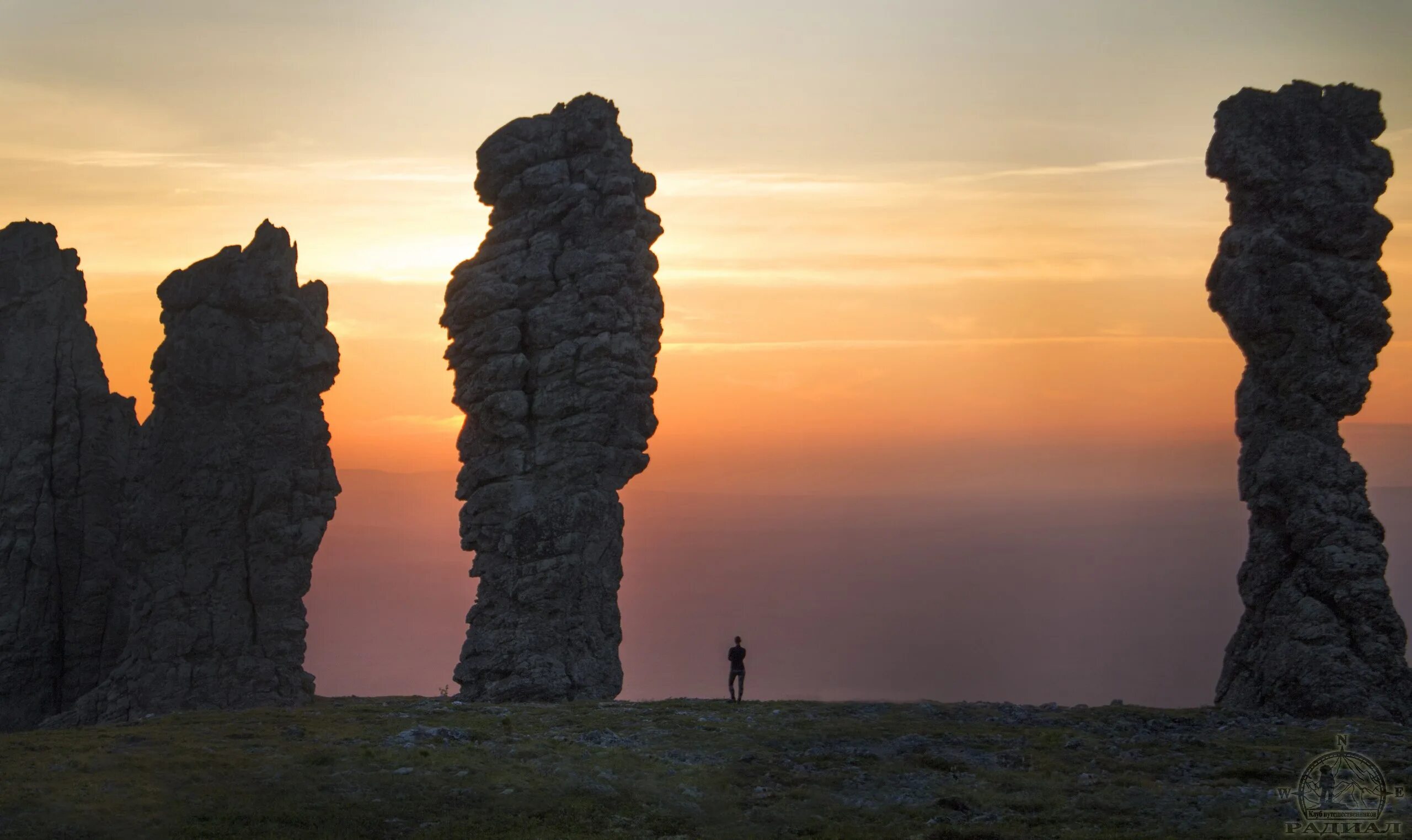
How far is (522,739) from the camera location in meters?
47.9

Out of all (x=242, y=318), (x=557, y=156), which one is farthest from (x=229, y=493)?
(x=557, y=156)

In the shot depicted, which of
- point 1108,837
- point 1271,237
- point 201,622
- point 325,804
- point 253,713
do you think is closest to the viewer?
point 1108,837

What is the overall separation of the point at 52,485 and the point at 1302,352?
1933 inches

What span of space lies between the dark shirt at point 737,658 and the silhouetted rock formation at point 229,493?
1759 cm

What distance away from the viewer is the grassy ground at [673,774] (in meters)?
39.4

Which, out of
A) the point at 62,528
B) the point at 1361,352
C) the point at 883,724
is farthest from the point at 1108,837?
the point at 62,528

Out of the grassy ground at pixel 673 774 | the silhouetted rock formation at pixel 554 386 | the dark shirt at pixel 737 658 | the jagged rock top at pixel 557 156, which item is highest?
the jagged rock top at pixel 557 156

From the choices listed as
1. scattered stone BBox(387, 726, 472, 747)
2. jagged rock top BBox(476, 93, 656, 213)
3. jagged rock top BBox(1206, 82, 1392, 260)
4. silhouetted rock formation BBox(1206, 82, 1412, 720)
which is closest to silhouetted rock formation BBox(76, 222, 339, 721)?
jagged rock top BBox(476, 93, 656, 213)

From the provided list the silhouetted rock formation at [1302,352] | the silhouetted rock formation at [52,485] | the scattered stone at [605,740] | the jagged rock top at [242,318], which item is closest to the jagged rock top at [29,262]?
the silhouetted rock formation at [52,485]

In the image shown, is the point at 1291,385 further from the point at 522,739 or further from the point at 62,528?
the point at 62,528

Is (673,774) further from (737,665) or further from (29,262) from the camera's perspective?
(29,262)

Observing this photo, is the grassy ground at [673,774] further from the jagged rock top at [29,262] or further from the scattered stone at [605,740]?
the jagged rock top at [29,262]

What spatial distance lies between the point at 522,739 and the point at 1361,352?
3223 cm

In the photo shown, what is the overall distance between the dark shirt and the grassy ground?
6.15m
